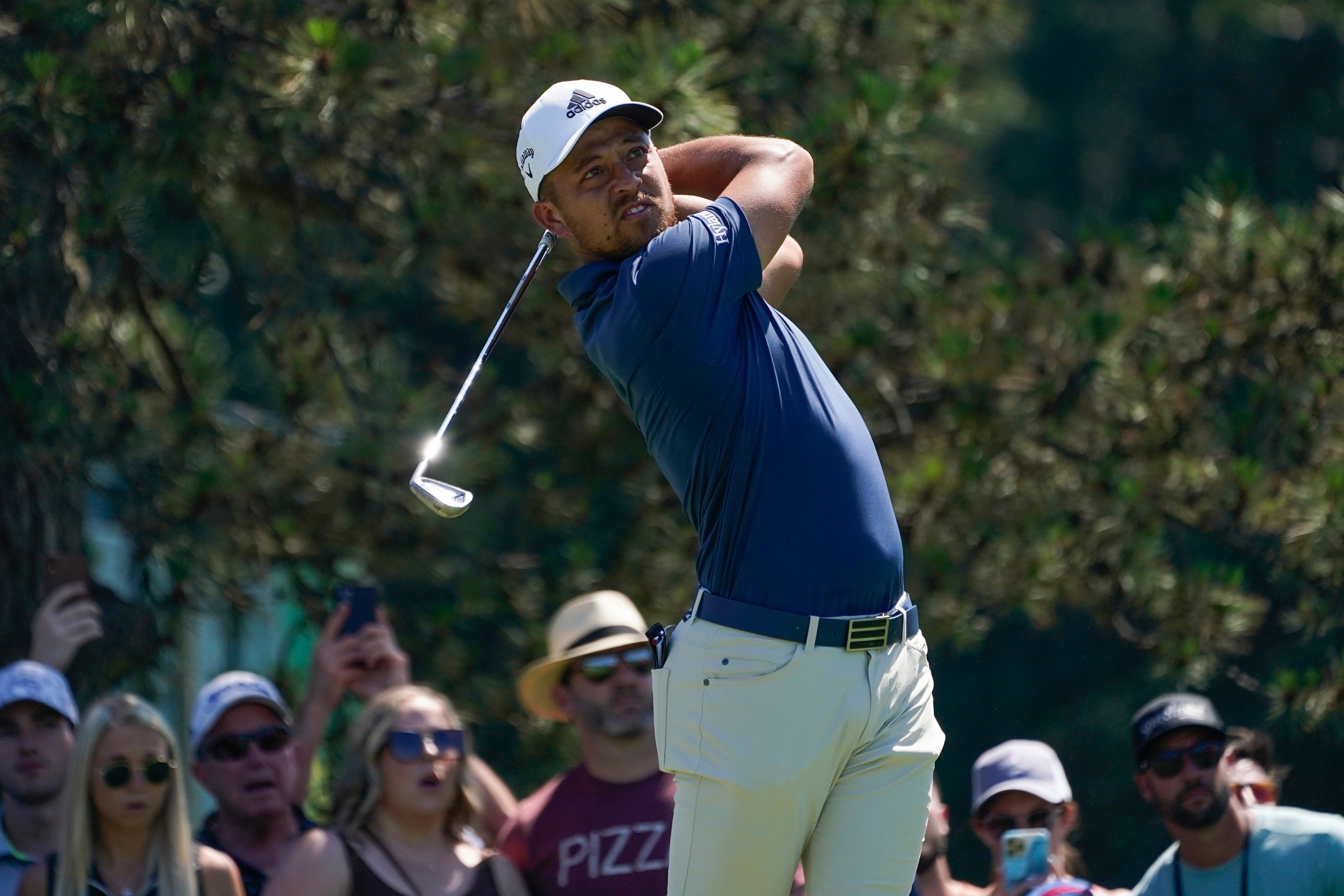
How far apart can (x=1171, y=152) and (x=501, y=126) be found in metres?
11.9

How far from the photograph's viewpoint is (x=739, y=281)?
3146 millimetres

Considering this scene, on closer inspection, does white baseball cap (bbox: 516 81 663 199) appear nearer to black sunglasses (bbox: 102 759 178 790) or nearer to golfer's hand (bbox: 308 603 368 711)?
black sunglasses (bbox: 102 759 178 790)

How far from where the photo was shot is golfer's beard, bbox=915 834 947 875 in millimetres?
4953

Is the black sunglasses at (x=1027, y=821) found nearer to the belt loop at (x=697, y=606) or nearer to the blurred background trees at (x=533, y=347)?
the blurred background trees at (x=533, y=347)

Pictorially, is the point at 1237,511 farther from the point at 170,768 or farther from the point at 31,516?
the point at 31,516

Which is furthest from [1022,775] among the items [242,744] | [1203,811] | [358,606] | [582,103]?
[582,103]

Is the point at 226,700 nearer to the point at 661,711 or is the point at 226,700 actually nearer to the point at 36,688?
the point at 36,688

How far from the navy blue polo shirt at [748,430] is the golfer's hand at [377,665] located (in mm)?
2550

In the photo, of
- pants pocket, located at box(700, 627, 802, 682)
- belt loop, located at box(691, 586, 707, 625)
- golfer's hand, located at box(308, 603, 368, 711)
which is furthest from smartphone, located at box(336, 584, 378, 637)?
pants pocket, located at box(700, 627, 802, 682)

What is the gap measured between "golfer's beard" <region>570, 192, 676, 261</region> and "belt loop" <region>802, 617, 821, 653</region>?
2.46 feet

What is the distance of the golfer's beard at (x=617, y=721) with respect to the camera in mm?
5176

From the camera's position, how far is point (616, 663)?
5.39 m

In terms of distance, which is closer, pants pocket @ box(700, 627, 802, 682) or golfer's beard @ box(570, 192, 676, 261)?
pants pocket @ box(700, 627, 802, 682)

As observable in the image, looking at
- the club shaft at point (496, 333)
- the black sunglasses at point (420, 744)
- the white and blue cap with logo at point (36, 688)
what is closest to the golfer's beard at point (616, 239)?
the club shaft at point (496, 333)
